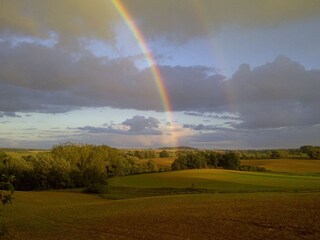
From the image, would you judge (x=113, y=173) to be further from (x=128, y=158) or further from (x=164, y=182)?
(x=164, y=182)

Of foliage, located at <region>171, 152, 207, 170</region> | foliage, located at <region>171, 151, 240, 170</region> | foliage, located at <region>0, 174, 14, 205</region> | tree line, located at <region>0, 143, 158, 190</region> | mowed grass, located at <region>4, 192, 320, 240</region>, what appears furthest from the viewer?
foliage, located at <region>171, 151, 240, 170</region>

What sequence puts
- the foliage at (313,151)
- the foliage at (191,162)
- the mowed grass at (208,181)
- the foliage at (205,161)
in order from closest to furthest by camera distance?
the mowed grass at (208,181) → the foliage at (191,162) → the foliage at (205,161) → the foliage at (313,151)

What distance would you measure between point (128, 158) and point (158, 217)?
88.0m

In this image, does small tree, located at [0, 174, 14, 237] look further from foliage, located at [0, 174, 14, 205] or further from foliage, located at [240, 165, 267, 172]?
→ foliage, located at [240, 165, 267, 172]

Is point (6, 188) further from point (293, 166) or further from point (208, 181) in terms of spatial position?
point (293, 166)

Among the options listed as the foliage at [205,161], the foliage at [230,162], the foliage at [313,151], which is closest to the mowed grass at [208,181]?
the foliage at [205,161]

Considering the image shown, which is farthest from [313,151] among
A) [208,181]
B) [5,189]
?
[5,189]

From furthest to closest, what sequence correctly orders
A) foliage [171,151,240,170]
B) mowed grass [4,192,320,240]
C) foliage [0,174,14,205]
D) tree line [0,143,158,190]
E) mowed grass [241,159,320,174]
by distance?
1. foliage [171,151,240,170]
2. mowed grass [241,159,320,174]
3. tree line [0,143,158,190]
4. mowed grass [4,192,320,240]
5. foliage [0,174,14,205]

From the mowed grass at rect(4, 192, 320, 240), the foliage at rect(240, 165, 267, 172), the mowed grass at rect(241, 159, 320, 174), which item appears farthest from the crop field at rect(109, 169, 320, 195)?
the mowed grass at rect(4, 192, 320, 240)

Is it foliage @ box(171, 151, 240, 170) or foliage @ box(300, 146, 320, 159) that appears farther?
foliage @ box(300, 146, 320, 159)

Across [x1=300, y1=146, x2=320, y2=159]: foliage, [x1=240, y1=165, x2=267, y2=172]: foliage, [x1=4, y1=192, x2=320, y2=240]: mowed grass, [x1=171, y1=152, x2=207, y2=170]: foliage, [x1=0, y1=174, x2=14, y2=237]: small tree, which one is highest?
[x1=300, y1=146, x2=320, y2=159]: foliage

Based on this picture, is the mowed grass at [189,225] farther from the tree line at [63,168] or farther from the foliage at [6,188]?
the tree line at [63,168]

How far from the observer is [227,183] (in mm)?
72750

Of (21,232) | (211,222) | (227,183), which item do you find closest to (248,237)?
(211,222)
